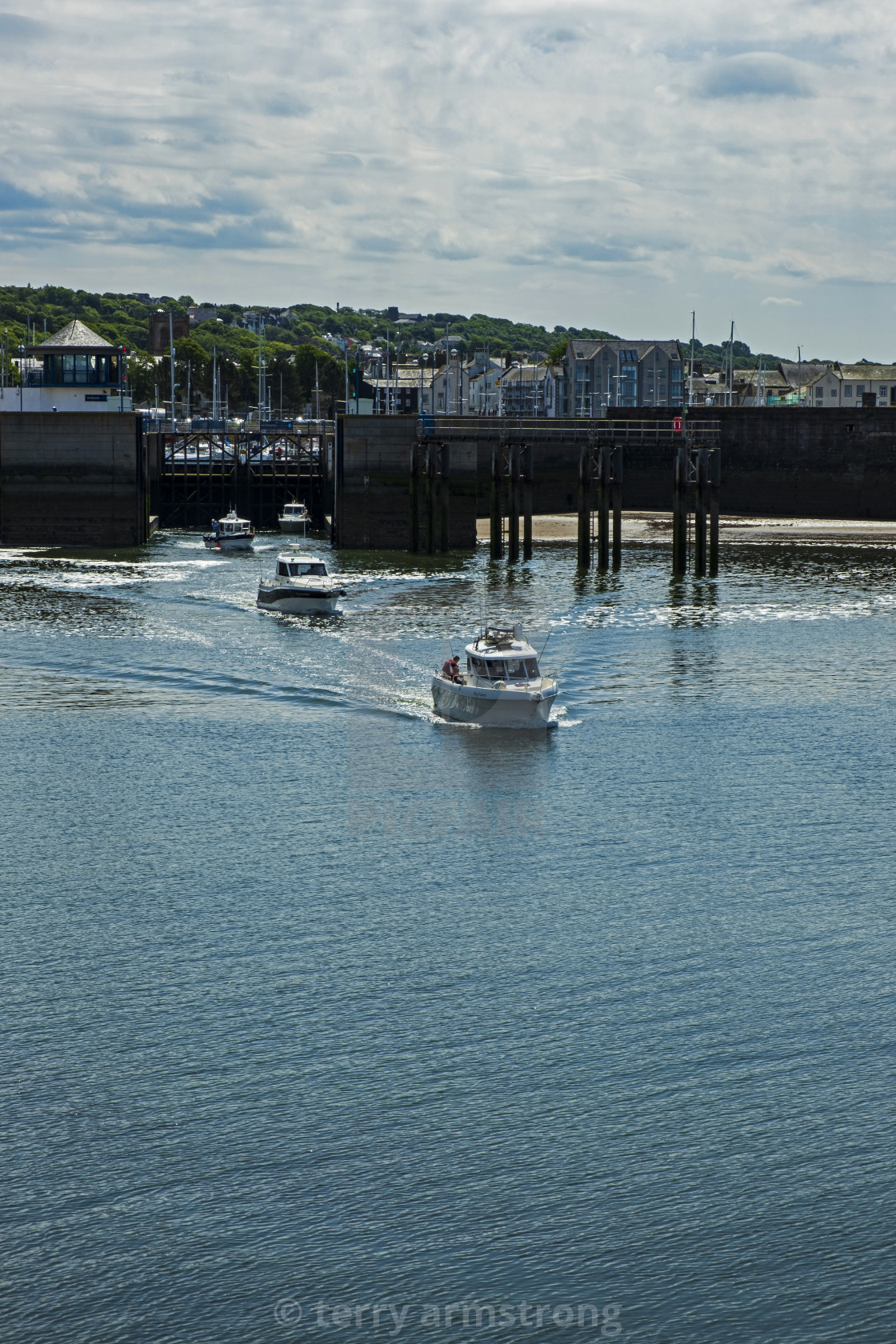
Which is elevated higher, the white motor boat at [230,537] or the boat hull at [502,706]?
the white motor boat at [230,537]

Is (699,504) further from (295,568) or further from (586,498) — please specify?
(295,568)

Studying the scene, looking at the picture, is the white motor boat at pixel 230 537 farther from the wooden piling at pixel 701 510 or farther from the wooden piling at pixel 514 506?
the wooden piling at pixel 701 510

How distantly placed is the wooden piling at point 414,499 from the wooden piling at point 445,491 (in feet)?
4.76

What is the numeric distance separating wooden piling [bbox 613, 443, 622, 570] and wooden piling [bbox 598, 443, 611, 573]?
0.49m

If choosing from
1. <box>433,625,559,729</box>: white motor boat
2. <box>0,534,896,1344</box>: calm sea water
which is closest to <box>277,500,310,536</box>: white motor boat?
<box>0,534,896,1344</box>: calm sea water

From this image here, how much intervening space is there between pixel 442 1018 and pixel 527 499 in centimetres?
6541

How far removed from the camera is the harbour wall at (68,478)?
84.8 m

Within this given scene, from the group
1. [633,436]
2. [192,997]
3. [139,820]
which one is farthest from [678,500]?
[192,997]

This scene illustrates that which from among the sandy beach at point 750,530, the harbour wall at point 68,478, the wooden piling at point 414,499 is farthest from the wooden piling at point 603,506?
the harbour wall at point 68,478

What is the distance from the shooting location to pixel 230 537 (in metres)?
88.7

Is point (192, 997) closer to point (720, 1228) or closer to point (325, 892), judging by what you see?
point (325, 892)

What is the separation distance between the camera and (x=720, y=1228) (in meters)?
18.4

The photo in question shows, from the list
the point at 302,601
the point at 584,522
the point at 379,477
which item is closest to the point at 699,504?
the point at 584,522

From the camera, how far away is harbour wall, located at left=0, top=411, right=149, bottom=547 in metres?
84.8
